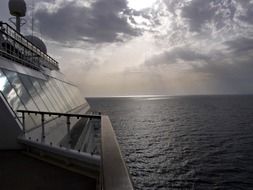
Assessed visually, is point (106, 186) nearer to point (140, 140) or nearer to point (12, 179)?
point (12, 179)

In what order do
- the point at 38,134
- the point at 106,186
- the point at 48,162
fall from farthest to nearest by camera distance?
the point at 38,134
the point at 48,162
the point at 106,186

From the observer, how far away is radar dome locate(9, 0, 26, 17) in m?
28.5

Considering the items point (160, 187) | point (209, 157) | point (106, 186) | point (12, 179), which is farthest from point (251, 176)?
point (106, 186)

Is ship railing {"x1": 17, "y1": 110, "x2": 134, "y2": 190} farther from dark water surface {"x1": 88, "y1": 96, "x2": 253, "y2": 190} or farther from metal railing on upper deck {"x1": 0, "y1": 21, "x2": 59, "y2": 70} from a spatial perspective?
dark water surface {"x1": 88, "y1": 96, "x2": 253, "y2": 190}

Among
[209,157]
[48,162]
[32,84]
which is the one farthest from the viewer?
[209,157]

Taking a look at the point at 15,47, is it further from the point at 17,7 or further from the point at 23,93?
the point at 17,7

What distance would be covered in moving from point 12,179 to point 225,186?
21.1 metres

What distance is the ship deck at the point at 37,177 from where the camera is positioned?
4.60 meters

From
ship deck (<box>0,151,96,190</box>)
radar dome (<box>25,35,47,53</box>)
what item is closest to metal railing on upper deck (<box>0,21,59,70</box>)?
ship deck (<box>0,151,96,190</box>)

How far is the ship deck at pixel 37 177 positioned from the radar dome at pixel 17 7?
28.0 m

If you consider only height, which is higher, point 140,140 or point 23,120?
point 23,120

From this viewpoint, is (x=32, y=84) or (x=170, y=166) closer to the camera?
(x=32, y=84)

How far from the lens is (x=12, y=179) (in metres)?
4.97

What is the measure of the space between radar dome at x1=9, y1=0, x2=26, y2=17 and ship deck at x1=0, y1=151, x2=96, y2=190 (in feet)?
91.8
